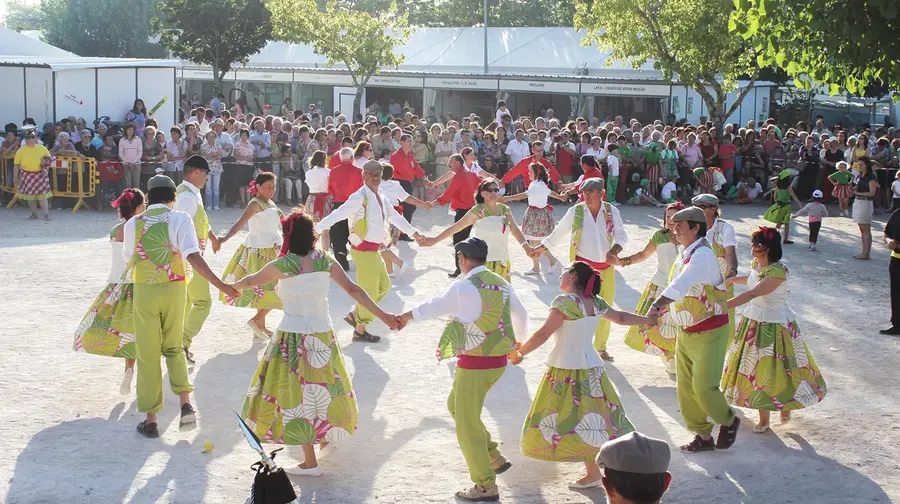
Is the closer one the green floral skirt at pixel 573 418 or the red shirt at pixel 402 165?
the green floral skirt at pixel 573 418

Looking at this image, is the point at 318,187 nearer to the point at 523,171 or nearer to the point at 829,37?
the point at 523,171

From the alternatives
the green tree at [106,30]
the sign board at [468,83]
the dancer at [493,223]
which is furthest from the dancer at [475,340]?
the green tree at [106,30]

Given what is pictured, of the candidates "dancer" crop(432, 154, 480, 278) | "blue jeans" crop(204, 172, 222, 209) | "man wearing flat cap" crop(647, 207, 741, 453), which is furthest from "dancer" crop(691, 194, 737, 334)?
"blue jeans" crop(204, 172, 222, 209)

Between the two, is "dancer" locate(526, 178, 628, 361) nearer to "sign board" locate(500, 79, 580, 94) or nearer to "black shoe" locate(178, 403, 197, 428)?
"black shoe" locate(178, 403, 197, 428)

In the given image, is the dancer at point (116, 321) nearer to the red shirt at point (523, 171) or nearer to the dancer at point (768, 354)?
the dancer at point (768, 354)

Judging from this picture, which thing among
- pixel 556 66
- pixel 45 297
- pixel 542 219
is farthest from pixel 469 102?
pixel 45 297

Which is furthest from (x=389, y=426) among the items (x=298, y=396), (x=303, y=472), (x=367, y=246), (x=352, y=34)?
(x=352, y=34)

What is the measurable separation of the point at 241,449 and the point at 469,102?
28.8 m

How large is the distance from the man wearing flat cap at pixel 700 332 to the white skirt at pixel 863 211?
959 cm

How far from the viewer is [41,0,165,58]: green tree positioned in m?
51.9

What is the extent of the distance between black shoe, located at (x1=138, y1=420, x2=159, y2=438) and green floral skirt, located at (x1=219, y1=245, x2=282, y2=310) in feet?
8.18

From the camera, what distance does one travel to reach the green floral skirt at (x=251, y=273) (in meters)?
10.1

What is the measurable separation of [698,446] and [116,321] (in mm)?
4586

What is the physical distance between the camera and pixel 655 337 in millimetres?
9383
